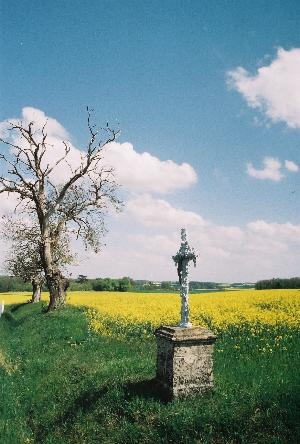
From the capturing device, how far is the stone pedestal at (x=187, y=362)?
773cm

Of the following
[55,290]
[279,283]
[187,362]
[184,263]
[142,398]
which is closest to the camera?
[142,398]

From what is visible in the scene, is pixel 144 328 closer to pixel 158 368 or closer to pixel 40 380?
pixel 40 380

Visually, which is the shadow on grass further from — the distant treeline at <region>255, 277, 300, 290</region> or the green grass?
the distant treeline at <region>255, 277, 300, 290</region>

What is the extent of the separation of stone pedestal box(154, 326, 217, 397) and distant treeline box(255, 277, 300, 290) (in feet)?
140

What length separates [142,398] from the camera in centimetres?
770

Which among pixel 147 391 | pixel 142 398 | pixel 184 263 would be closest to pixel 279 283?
pixel 184 263

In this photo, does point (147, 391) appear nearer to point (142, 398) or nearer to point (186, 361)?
point (142, 398)

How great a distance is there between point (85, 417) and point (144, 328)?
7.96 m

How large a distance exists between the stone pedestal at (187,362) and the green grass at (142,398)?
23 cm

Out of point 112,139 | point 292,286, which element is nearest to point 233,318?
point 112,139

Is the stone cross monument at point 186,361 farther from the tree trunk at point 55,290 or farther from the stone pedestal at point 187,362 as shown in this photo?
the tree trunk at point 55,290

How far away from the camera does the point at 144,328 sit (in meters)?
15.8

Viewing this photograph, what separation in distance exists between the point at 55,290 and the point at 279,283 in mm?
30620

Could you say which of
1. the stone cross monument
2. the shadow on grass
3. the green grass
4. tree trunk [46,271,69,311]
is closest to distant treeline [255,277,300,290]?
tree trunk [46,271,69,311]
